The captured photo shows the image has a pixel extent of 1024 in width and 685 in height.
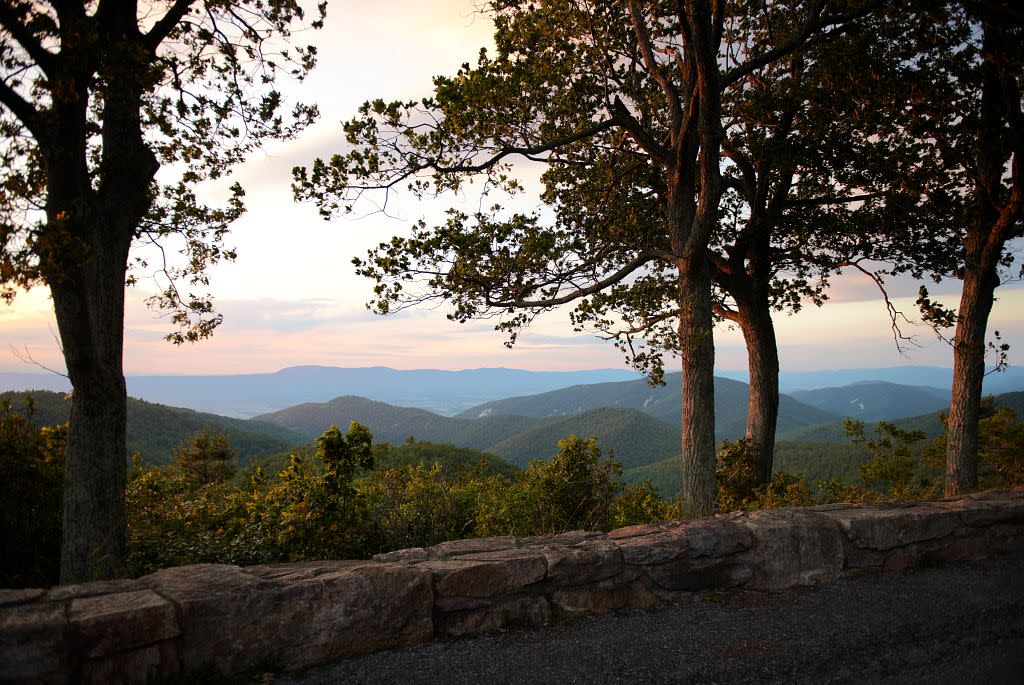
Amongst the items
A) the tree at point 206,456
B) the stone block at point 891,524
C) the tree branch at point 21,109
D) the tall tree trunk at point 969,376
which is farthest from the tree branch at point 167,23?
the tree at point 206,456

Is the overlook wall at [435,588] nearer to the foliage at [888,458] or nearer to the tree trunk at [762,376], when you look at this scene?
the tree trunk at [762,376]

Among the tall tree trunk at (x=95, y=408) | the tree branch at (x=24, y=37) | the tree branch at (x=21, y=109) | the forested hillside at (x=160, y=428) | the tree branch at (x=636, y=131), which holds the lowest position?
the forested hillside at (x=160, y=428)

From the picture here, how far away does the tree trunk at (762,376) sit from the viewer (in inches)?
546

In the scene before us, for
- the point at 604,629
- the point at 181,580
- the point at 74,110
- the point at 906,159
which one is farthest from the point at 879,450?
the point at 74,110

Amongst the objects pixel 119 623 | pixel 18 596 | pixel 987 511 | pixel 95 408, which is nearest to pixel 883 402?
pixel 987 511

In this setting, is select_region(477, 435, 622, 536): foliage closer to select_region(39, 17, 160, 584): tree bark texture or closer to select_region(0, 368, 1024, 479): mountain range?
select_region(0, 368, 1024, 479): mountain range

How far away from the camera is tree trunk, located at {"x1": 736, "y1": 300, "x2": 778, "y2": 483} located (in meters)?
13.9

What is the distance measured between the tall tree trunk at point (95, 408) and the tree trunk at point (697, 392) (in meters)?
6.98

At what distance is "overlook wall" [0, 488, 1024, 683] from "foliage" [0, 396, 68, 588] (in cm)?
269

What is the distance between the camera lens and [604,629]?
4.43 metres

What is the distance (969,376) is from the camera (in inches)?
428

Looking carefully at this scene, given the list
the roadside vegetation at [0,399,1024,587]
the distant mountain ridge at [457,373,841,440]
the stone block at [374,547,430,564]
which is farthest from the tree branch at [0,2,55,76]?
the distant mountain ridge at [457,373,841,440]

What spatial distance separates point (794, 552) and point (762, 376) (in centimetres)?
922

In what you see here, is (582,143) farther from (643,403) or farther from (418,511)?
(643,403)
